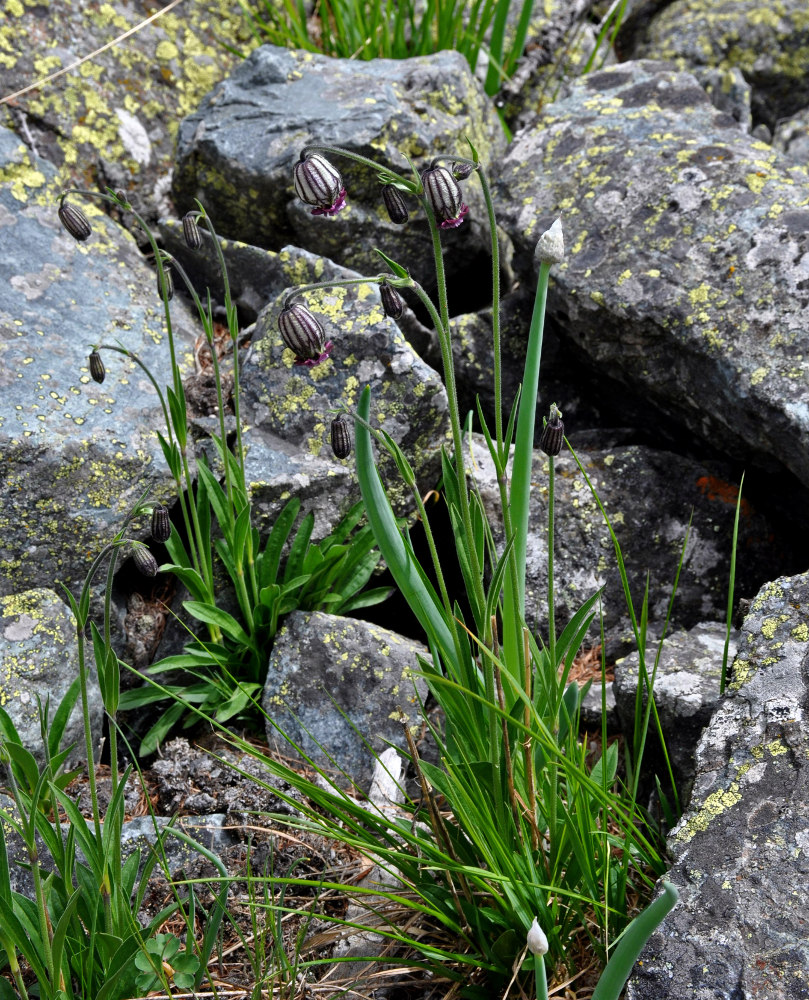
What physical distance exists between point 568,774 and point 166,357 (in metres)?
2.49

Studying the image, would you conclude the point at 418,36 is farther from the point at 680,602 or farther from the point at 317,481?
the point at 680,602

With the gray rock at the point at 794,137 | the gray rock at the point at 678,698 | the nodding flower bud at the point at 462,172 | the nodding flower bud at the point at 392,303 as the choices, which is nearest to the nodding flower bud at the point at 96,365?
the nodding flower bud at the point at 392,303

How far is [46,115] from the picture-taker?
3.95 m

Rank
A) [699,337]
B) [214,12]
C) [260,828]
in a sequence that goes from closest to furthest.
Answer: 1. [260,828]
2. [699,337]
3. [214,12]

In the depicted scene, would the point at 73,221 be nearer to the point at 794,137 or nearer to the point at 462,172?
the point at 462,172

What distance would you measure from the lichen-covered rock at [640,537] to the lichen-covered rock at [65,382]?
4.52 feet

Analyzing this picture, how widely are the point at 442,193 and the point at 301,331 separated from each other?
0.43 meters

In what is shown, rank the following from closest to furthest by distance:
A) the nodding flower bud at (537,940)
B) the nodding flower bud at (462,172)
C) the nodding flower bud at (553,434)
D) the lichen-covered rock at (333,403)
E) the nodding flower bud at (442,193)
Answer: the nodding flower bud at (537,940) < the nodding flower bud at (442,193) < the nodding flower bud at (462,172) < the nodding flower bud at (553,434) < the lichen-covered rock at (333,403)

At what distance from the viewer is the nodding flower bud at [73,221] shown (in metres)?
2.53

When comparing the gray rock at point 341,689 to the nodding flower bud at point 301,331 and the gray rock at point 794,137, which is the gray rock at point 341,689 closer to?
the nodding flower bud at point 301,331

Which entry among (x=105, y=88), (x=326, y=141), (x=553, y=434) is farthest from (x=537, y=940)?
(x=105, y=88)

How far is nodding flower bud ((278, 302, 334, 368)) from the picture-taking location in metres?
1.78

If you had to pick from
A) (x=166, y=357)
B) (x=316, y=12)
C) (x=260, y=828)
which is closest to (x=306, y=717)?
(x=260, y=828)

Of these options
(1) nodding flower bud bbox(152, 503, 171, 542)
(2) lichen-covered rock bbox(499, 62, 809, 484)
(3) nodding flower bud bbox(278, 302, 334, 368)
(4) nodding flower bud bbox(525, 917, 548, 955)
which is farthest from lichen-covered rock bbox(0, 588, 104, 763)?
(2) lichen-covered rock bbox(499, 62, 809, 484)
